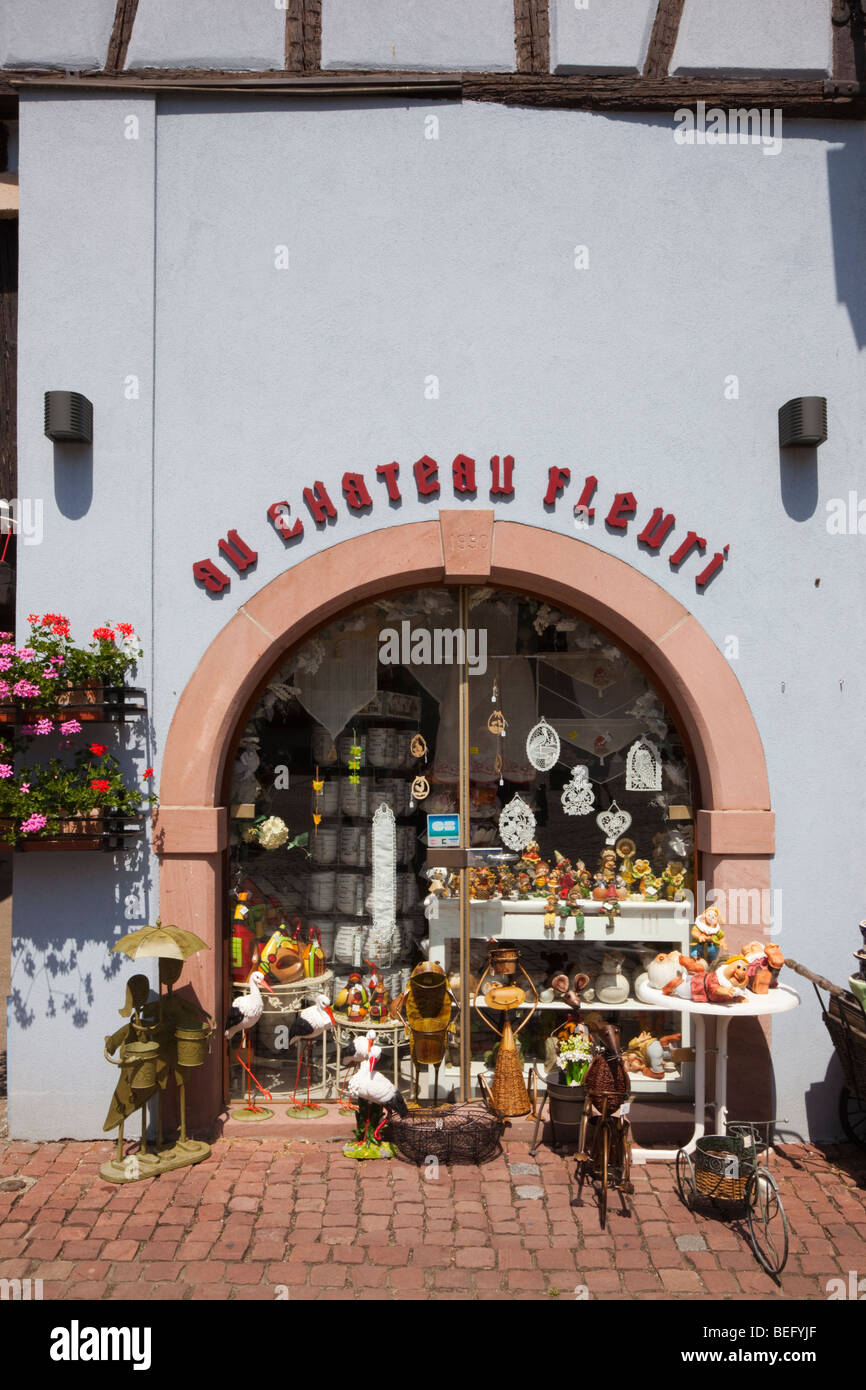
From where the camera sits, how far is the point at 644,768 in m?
5.81

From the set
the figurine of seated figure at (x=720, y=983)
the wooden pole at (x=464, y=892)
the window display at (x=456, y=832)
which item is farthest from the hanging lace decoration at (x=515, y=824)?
the figurine of seated figure at (x=720, y=983)

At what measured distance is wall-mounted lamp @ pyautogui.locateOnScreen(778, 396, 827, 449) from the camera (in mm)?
5316

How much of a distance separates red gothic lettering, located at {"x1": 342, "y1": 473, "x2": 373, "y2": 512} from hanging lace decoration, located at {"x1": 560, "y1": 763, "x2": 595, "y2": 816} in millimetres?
2033

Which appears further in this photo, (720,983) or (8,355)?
(8,355)

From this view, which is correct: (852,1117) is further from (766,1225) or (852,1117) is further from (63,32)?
(63,32)

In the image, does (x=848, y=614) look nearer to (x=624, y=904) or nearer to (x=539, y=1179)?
(x=624, y=904)

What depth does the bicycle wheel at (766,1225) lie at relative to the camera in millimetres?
4086

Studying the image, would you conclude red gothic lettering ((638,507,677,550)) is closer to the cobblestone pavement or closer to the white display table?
the white display table

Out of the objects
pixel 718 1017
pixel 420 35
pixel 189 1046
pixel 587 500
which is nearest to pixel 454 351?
pixel 587 500

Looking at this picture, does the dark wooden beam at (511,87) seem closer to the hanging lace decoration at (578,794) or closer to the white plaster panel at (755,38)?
the white plaster panel at (755,38)

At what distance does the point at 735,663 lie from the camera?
5473mm

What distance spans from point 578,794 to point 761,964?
1.44m

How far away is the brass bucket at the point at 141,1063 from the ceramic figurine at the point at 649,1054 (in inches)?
106

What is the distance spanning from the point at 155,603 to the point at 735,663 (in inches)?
131
